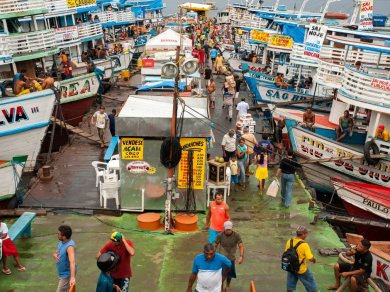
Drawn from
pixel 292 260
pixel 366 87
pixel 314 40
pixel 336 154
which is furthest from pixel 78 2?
pixel 292 260

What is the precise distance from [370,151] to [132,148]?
6548mm

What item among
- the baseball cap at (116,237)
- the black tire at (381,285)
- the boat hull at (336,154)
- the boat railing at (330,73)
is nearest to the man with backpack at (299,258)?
the black tire at (381,285)

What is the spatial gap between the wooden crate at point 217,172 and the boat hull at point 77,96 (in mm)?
9696

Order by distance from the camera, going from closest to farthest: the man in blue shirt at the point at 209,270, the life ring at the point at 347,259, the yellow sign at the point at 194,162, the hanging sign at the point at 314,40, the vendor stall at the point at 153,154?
1. the man in blue shirt at the point at 209,270
2. the life ring at the point at 347,259
3. the vendor stall at the point at 153,154
4. the yellow sign at the point at 194,162
5. the hanging sign at the point at 314,40

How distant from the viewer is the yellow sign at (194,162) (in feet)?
30.0

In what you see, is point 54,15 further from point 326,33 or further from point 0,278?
point 0,278

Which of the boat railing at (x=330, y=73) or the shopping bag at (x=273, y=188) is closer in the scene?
the shopping bag at (x=273, y=188)

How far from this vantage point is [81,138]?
1550 centimetres

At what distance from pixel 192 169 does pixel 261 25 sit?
22352mm

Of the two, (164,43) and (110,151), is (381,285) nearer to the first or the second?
(110,151)

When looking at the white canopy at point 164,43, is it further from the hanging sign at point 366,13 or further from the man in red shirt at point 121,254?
the man in red shirt at point 121,254

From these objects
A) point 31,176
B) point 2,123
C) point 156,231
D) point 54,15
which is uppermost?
point 54,15

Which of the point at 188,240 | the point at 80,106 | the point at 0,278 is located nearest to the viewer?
the point at 0,278

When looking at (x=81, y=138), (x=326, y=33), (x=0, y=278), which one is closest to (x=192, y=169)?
(x=0, y=278)
